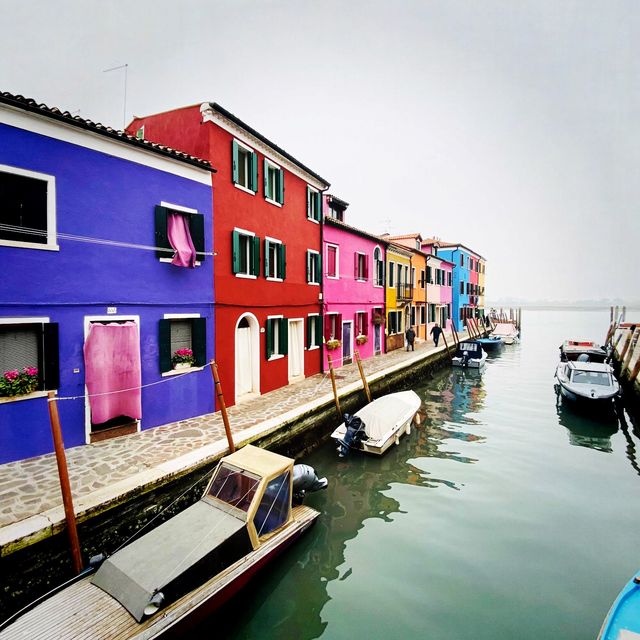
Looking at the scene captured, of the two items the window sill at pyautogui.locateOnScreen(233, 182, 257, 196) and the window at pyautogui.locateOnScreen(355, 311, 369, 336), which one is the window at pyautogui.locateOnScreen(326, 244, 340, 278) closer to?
the window at pyautogui.locateOnScreen(355, 311, 369, 336)

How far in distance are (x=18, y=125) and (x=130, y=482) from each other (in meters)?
6.99

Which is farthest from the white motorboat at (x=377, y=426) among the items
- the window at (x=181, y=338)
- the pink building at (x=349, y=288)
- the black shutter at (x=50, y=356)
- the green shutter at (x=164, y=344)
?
the black shutter at (x=50, y=356)

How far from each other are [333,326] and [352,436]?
8507 millimetres

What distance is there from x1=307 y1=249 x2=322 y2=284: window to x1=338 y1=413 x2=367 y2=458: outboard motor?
722 cm

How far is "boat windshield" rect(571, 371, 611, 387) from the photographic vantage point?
15.7 metres

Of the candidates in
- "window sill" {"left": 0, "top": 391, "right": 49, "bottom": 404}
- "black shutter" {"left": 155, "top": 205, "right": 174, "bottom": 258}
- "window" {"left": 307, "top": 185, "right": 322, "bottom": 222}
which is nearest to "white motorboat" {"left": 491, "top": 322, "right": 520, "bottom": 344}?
"window" {"left": 307, "top": 185, "right": 322, "bottom": 222}

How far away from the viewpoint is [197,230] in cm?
1052

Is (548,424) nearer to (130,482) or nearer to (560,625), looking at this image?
(560,625)

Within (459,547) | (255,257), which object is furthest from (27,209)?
(459,547)

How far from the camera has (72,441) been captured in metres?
8.27

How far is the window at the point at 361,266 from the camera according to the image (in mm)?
20828

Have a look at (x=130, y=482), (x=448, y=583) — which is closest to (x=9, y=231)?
(x=130, y=482)

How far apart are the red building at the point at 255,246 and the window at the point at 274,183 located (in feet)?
0.11

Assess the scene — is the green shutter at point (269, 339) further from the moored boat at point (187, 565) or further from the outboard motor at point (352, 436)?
the moored boat at point (187, 565)
